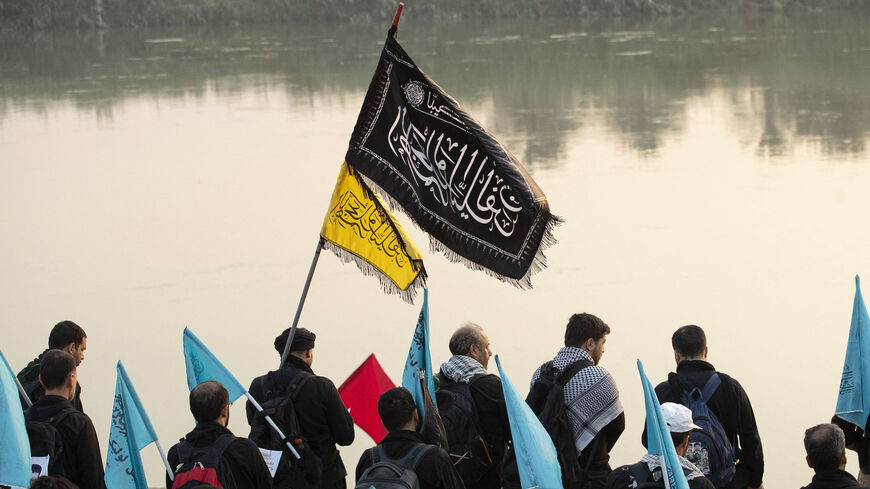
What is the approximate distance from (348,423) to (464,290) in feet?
15.0

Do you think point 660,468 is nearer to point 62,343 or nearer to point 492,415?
point 492,415

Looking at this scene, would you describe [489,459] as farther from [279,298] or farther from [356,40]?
[356,40]

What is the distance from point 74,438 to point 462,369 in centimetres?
141

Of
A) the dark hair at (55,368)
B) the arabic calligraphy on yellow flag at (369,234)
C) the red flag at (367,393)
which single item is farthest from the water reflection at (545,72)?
the dark hair at (55,368)

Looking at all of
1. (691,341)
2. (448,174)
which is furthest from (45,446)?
(691,341)

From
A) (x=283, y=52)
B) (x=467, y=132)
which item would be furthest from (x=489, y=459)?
(x=283, y=52)

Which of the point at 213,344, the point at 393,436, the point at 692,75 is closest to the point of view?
the point at 393,436

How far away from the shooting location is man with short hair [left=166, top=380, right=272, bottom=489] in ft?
12.7

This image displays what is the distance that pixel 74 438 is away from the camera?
4.15 meters

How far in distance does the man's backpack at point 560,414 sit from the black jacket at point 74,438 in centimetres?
156

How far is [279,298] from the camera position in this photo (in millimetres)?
9156

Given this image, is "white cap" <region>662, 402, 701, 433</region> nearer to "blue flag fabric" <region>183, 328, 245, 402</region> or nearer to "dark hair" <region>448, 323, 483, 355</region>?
"dark hair" <region>448, 323, 483, 355</region>

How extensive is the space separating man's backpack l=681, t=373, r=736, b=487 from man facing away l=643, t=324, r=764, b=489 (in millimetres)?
20

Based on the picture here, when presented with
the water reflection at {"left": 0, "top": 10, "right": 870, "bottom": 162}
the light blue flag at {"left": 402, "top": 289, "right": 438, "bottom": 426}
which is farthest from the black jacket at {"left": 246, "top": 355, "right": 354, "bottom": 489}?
the water reflection at {"left": 0, "top": 10, "right": 870, "bottom": 162}
